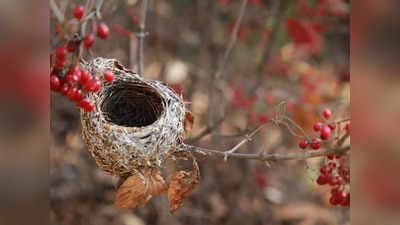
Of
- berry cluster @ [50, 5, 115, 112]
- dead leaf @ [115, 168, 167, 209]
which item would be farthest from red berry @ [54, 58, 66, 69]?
dead leaf @ [115, 168, 167, 209]

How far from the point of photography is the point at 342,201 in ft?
5.42

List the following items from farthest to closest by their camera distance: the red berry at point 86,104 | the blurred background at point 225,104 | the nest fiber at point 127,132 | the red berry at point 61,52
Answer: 1. the blurred background at point 225,104
2. the nest fiber at point 127,132
3. the red berry at point 86,104
4. the red berry at point 61,52

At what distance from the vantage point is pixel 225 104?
4.47 metres

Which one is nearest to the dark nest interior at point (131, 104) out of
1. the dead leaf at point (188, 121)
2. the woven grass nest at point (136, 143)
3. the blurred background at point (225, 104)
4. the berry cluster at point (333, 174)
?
the woven grass nest at point (136, 143)

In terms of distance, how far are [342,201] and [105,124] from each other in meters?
0.93

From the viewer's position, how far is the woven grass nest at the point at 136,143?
57.7 inches

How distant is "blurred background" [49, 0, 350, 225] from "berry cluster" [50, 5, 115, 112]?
61.0 inches

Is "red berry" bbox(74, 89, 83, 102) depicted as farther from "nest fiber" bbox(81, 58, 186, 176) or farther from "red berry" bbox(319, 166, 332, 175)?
"red berry" bbox(319, 166, 332, 175)

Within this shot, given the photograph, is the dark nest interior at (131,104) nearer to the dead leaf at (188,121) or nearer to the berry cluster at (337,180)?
the dead leaf at (188,121)

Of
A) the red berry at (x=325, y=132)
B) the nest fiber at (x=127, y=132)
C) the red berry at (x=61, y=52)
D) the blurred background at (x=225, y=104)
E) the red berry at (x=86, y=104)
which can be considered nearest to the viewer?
the red berry at (x=61, y=52)

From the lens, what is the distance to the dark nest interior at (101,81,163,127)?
5.52 feet

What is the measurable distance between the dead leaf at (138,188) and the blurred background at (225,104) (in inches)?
52.8
